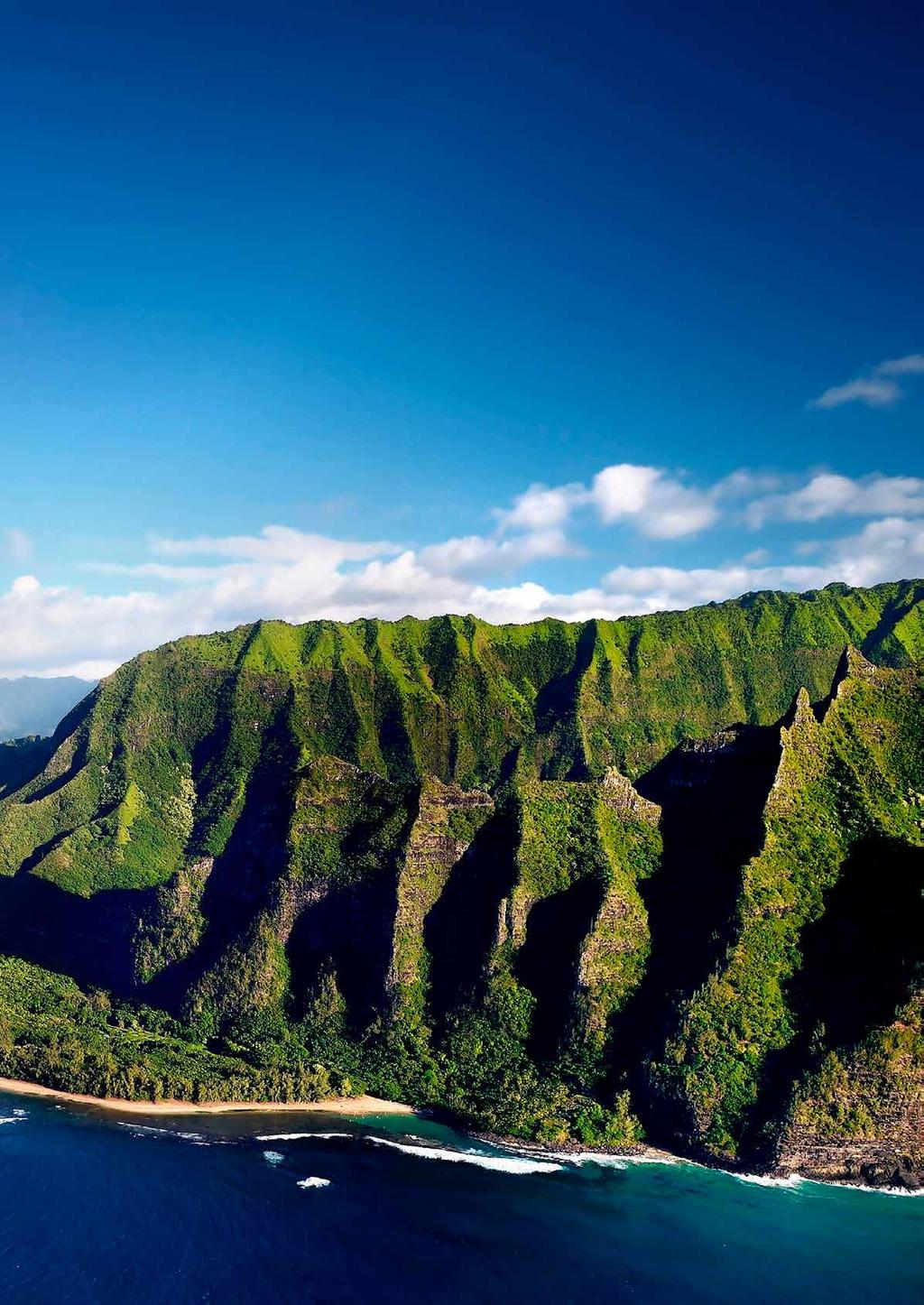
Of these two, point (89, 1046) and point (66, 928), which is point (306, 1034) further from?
point (66, 928)

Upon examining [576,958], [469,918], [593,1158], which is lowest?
[593,1158]

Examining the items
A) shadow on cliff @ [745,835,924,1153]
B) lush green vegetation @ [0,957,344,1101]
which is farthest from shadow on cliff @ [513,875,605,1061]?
lush green vegetation @ [0,957,344,1101]

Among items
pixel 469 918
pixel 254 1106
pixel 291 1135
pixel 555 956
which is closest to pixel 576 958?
→ pixel 555 956

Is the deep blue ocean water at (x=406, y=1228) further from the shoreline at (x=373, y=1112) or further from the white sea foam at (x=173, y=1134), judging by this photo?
the shoreline at (x=373, y=1112)

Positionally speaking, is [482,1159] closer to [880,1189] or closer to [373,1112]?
[373,1112]

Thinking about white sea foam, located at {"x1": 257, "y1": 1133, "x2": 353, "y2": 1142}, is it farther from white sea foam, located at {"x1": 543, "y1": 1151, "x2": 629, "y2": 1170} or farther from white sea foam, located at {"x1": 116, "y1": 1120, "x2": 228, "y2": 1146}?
white sea foam, located at {"x1": 543, "y1": 1151, "x2": 629, "y2": 1170}

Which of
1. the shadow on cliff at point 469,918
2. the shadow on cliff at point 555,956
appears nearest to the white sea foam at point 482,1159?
the shadow on cliff at point 555,956

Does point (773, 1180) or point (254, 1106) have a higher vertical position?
point (773, 1180)
